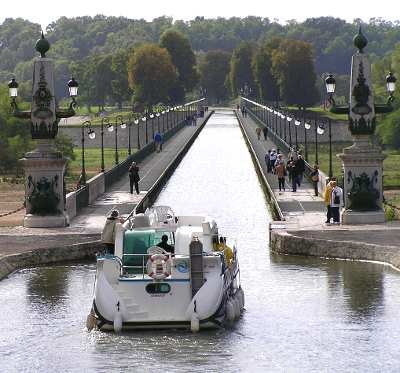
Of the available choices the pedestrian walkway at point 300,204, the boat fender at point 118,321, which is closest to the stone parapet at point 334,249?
the pedestrian walkway at point 300,204

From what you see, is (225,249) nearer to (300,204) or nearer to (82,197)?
(82,197)

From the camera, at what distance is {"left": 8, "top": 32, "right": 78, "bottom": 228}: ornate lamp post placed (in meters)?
44.1

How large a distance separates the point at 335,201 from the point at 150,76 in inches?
5830

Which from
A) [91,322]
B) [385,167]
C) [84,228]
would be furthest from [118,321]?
[385,167]

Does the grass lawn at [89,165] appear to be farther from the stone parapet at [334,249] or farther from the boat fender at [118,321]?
the boat fender at [118,321]

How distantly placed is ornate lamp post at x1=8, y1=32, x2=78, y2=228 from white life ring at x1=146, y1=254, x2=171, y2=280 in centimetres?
1742

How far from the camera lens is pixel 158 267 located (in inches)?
1058

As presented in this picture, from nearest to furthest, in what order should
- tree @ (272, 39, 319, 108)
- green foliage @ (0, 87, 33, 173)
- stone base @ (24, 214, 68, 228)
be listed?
stone base @ (24, 214, 68, 228) < green foliage @ (0, 87, 33, 173) < tree @ (272, 39, 319, 108)

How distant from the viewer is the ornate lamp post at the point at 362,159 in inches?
1695

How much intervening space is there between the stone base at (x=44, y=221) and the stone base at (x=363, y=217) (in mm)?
8889

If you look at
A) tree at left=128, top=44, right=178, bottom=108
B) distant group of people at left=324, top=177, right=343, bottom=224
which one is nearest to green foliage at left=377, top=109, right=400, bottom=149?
tree at left=128, top=44, right=178, bottom=108

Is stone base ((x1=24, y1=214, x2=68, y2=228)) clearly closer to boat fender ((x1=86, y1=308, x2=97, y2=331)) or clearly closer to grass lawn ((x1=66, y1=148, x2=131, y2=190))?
boat fender ((x1=86, y1=308, x2=97, y2=331))

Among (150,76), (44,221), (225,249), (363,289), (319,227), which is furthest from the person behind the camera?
(150,76)

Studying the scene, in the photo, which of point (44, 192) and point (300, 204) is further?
point (300, 204)
